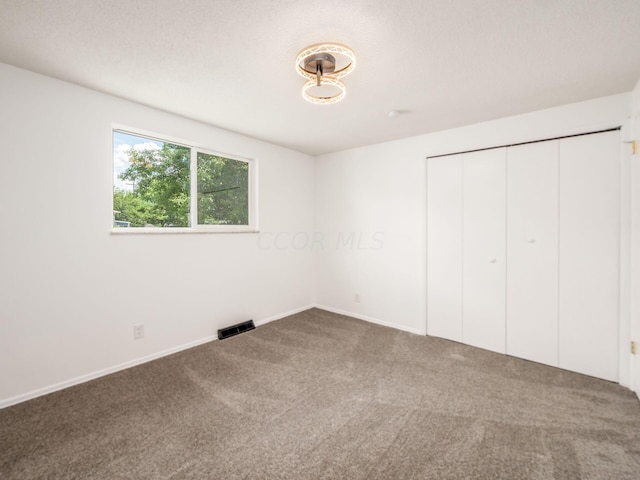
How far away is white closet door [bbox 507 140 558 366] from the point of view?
Answer: 2564 millimetres

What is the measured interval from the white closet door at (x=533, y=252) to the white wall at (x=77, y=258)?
300cm

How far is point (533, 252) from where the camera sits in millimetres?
2658

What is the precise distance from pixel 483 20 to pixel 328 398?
252 cm

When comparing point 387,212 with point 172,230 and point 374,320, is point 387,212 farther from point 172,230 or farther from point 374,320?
point 172,230

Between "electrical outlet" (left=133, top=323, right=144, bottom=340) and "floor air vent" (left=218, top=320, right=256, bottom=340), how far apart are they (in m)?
0.78

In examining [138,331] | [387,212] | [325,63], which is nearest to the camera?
[325,63]

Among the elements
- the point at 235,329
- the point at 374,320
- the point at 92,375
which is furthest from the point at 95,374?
the point at 374,320

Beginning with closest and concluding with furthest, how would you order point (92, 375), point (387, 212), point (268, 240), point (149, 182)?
point (92, 375), point (149, 182), point (387, 212), point (268, 240)

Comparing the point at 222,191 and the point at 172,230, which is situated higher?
the point at 222,191

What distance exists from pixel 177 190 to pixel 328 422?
8.28 ft

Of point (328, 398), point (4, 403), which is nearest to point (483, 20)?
point (328, 398)

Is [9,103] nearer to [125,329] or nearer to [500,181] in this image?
[125,329]

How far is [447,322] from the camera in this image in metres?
3.21

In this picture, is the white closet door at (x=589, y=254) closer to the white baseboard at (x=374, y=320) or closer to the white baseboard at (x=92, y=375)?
the white baseboard at (x=374, y=320)
